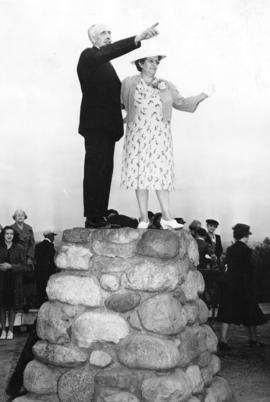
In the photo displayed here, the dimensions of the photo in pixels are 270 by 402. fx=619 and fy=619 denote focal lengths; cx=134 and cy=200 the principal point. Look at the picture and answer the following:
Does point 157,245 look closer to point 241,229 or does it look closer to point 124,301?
point 124,301

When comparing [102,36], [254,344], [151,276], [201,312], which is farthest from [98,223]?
[254,344]

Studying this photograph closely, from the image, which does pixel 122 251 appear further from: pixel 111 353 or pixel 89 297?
pixel 111 353

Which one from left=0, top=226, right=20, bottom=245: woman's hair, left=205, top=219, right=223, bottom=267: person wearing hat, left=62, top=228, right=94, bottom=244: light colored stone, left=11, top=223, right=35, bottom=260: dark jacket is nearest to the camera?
left=62, top=228, right=94, bottom=244: light colored stone

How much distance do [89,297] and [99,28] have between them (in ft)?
6.61

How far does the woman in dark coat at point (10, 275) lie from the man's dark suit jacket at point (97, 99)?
4.45 meters

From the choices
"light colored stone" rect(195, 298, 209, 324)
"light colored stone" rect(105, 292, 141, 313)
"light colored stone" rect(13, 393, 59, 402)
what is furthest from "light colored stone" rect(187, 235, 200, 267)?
"light colored stone" rect(13, 393, 59, 402)

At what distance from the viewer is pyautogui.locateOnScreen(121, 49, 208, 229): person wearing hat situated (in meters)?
4.71

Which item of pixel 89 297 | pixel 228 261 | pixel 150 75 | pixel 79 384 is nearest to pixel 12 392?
pixel 79 384

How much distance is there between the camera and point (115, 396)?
414 centimetres

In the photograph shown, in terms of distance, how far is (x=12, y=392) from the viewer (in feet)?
15.5

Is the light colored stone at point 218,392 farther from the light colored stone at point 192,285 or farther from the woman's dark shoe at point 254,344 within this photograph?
the woman's dark shoe at point 254,344

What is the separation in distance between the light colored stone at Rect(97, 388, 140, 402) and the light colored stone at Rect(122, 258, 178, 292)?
27.8 inches

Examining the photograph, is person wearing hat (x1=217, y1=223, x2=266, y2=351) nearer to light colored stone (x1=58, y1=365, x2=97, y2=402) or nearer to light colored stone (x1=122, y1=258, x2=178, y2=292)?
light colored stone (x1=122, y1=258, x2=178, y2=292)

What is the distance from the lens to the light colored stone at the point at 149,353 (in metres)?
4.15
